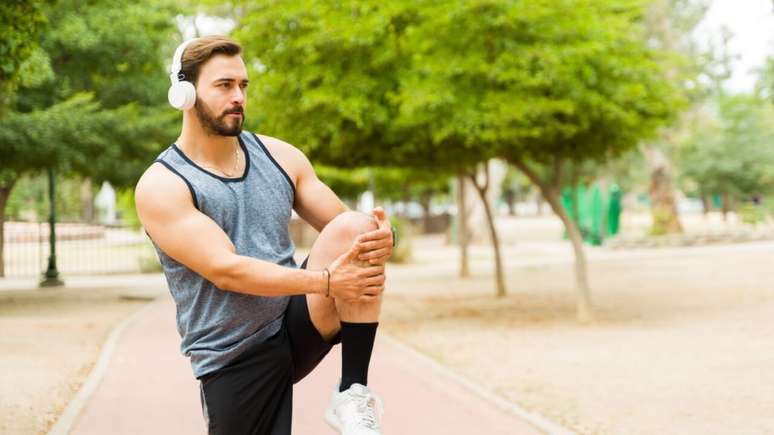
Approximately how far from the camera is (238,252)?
10.7 ft

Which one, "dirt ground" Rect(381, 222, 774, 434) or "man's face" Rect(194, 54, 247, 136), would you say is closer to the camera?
"man's face" Rect(194, 54, 247, 136)

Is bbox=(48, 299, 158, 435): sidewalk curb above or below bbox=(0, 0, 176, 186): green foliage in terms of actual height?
below

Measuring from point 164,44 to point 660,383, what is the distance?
47.8ft

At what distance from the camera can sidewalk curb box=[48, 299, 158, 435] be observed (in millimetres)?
7148

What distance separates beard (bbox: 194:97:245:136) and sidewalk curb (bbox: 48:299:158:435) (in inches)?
175

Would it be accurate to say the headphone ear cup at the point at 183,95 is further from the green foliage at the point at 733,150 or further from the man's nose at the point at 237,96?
the green foliage at the point at 733,150

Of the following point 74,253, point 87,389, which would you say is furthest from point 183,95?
point 74,253

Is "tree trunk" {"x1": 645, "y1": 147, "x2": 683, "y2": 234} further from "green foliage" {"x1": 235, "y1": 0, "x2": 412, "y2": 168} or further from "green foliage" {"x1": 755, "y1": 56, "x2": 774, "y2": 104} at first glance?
"green foliage" {"x1": 235, "y1": 0, "x2": 412, "y2": 168}

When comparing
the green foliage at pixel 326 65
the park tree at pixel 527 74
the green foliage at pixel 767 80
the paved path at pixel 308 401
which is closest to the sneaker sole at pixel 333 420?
the paved path at pixel 308 401

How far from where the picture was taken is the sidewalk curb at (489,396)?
23.2 feet

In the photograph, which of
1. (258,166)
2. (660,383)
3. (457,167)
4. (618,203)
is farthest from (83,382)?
(618,203)

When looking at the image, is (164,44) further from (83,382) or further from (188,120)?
(188,120)

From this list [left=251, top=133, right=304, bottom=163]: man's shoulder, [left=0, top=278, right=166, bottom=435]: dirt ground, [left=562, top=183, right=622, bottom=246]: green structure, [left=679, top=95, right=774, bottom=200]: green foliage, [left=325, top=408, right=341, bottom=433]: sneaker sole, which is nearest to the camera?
[left=325, top=408, right=341, bottom=433]: sneaker sole

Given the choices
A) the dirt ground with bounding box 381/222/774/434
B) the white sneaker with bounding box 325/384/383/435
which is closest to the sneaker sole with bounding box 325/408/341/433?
the white sneaker with bounding box 325/384/383/435
